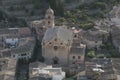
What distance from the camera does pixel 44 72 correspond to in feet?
120

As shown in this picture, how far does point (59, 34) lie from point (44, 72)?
634 cm

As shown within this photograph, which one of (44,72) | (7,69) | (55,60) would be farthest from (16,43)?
(44,72)

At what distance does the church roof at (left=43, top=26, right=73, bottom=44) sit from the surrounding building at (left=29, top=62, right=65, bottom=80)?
362cm

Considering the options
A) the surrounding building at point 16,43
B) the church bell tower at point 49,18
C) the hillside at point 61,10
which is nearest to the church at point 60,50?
the surrounding building at point 16,43

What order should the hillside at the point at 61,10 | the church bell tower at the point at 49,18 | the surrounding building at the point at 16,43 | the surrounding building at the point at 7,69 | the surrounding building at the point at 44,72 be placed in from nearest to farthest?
1. the surrounding building at the point at 44,72
2. the surrounding building at the point at 7,69
3. the surrounding building at the point at 16,43
4. the church bell tower at the point at 49,18
5. the hillside at the point at 61,10

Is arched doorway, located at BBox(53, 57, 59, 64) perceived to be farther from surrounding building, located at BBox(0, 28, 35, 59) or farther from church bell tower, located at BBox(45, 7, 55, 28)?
church bell tower, located at BBox(45, 7, 55, 28)

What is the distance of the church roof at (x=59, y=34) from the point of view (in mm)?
41406

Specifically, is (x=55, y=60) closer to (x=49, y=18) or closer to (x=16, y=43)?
(x=49, y=18)

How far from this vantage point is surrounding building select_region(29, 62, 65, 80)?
36062mm

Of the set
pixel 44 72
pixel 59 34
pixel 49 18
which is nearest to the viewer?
pixel 44 72

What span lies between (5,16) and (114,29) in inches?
661

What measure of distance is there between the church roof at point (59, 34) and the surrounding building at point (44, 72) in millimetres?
3621

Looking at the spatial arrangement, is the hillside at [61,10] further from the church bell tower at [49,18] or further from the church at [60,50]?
the church at [60,50]

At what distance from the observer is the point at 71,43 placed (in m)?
43.2
